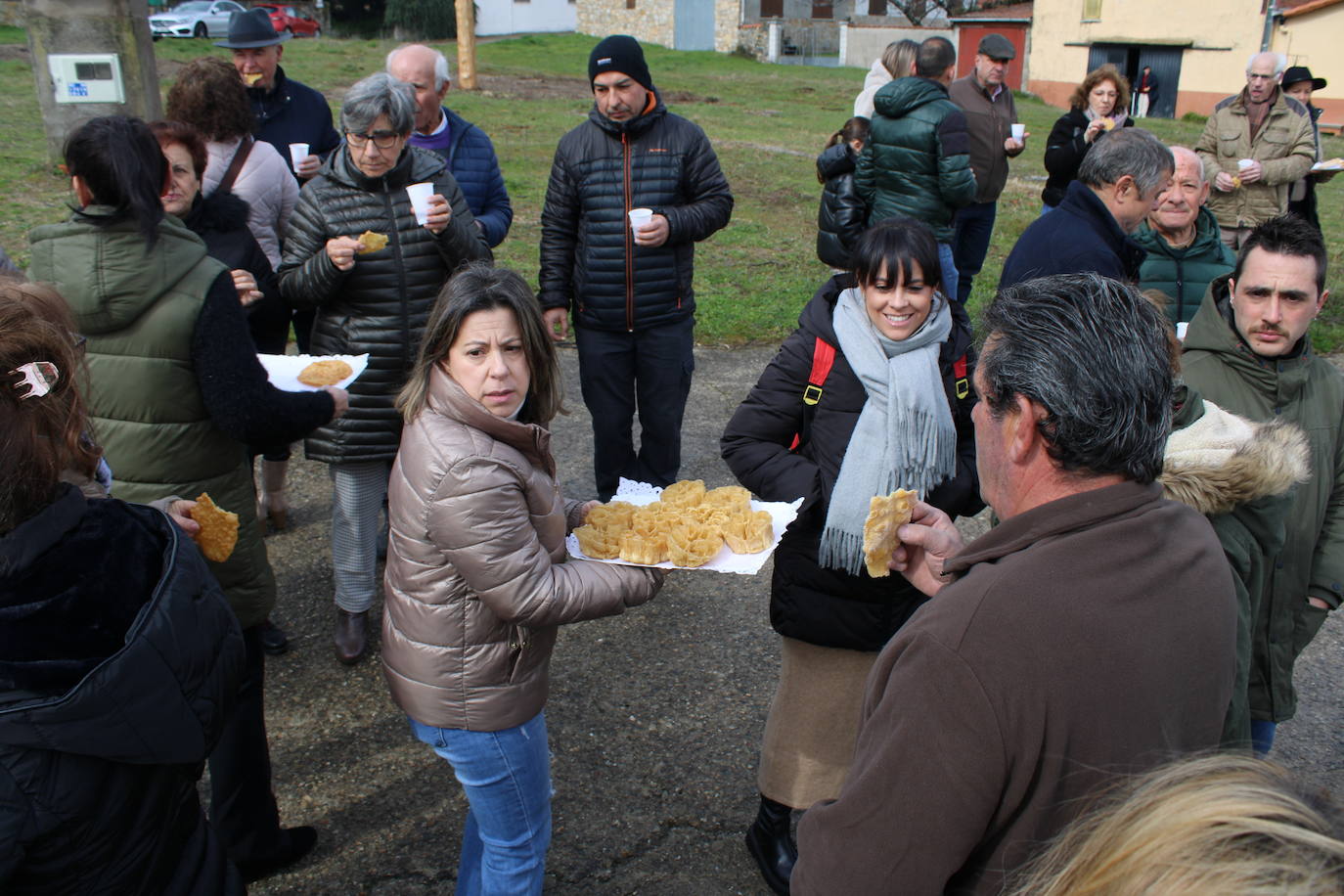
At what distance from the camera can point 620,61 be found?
4.75 metres

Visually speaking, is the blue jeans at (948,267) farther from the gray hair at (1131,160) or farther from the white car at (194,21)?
the white car at (194,21)

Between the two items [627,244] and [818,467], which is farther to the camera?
[627,244]

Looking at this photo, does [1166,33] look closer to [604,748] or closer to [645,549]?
[604,748]

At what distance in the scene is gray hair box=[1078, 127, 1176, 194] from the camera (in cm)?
377

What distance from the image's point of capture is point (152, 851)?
1887 millimetres

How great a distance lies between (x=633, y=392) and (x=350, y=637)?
6.27 feet

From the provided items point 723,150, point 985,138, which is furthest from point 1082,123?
point 723,150

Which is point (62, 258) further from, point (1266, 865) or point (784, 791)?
Result: point (1266, 865)

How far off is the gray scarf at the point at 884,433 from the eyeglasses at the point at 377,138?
2.09 meters

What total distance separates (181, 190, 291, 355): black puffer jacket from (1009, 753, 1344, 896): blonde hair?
12.3ft

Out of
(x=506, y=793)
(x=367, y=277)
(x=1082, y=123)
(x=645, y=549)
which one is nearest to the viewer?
(x=506, y=793)

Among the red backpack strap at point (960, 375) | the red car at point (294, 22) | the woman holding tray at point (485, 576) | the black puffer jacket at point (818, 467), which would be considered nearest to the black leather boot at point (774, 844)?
the black puffer jacket at point (818, 467)

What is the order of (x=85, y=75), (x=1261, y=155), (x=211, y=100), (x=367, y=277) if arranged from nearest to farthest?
(x=367, y=277) → (x=211, y=100) → (x=85, y=75) → (x=1261, y=155)

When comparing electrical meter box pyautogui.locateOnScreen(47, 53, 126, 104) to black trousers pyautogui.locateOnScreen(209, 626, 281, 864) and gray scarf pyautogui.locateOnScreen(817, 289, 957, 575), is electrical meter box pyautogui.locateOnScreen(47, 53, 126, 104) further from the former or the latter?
gray scarf pyautogui.locateOnScreen(817, 289, 957, 575)
